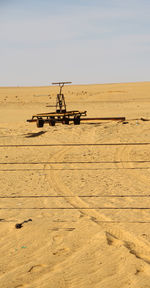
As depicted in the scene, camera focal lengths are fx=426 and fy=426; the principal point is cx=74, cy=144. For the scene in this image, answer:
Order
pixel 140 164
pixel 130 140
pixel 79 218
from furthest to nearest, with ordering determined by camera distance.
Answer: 1. pixel 130 140
2. pixel 140 164
3. pixel 79 218

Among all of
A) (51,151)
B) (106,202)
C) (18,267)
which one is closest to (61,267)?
(18,267)

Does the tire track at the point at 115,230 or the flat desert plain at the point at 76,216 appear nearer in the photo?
the flat desert plain at the point at 76,216

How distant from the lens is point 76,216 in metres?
5.76

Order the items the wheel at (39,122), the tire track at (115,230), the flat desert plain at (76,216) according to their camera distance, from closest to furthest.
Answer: the flat desert plain at (76,216), the tire track at (115,230), the wheel at (39,122)

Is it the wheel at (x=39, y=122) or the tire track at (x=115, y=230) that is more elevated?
the wheel at (x=39, y=122)

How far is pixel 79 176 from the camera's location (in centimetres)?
847

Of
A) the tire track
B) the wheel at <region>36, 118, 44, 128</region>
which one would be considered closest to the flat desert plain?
the tire track

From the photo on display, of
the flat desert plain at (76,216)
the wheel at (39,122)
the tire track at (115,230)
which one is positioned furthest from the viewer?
the wheel at (39,122)

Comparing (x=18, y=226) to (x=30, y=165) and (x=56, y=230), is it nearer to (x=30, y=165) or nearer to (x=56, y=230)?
(x=56, y=230)

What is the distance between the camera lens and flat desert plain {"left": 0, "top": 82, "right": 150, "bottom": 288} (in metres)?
4.19

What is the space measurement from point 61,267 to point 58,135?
390 inches

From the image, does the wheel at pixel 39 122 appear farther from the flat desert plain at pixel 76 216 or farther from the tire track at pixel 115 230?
the tire track at pixel 115 230

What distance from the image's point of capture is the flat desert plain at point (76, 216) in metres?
4.19

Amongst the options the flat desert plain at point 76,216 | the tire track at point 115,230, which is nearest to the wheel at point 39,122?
the flat desert plain at point 76,216
